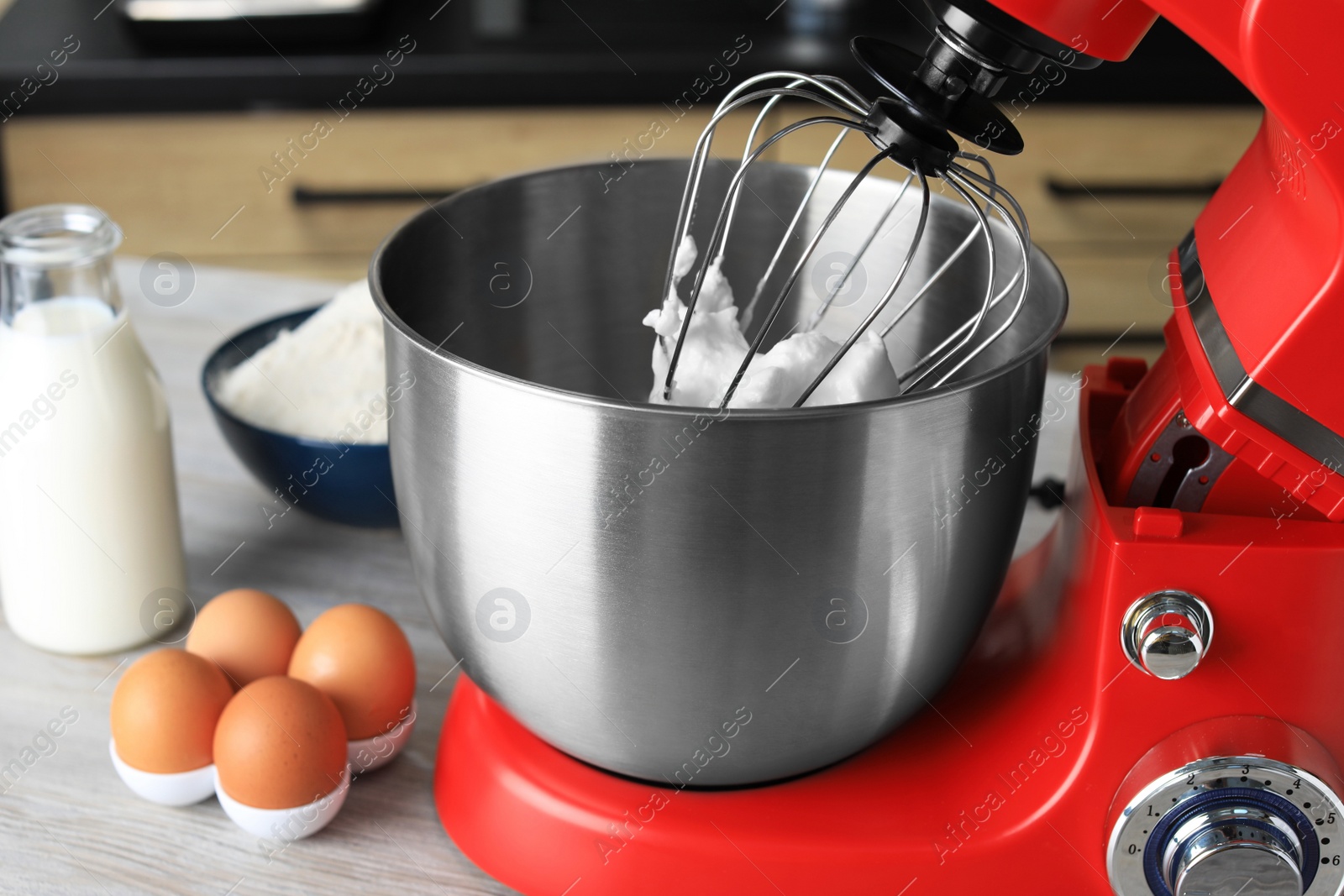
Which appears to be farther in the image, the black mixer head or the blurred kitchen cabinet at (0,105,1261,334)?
the blurred kitchen cabinet at (0,105,1261,334)

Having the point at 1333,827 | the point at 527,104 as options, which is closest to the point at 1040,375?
the point at 1333,827

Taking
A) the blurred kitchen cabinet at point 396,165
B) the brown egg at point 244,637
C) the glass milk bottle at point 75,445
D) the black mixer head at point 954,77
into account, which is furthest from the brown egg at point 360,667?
the blurred kitchen cabinet at point 396,165

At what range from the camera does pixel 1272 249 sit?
0.38 meters

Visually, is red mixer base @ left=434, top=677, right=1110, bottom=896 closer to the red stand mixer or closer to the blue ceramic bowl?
the red stand mixer

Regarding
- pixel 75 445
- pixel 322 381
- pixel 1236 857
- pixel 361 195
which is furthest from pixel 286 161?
pixel 1236 857

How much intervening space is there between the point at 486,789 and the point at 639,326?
24cm

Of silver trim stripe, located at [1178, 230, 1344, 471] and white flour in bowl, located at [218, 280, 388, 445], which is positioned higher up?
silver trim stripe, located at [1178, 230, 1344, 471]

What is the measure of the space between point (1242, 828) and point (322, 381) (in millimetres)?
509

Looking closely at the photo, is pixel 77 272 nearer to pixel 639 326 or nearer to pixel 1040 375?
pixel 639 326

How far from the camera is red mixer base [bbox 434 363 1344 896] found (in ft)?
1.35

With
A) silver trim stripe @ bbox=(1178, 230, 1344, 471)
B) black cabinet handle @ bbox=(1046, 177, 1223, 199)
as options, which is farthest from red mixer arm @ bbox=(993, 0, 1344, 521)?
black cabinet handle @ bbox=(1046, 177, 1223, 199)

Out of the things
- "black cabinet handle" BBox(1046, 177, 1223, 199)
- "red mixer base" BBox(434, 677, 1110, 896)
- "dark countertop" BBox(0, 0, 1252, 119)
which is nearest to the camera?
"red mixer base" BBox(434, 677, 1110, 896)

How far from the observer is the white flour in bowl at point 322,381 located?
651 mm

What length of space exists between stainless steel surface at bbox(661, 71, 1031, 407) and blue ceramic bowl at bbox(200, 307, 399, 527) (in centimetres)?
18
